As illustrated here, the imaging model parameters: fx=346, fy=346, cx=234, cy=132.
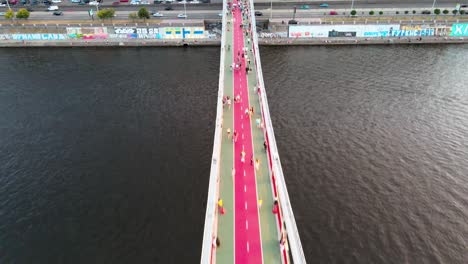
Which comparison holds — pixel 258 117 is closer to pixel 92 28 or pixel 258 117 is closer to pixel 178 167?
pixel 178 167

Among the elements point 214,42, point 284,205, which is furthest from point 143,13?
point 284,205

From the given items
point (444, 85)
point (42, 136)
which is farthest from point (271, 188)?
point (444, 85)

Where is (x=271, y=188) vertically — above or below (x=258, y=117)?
below

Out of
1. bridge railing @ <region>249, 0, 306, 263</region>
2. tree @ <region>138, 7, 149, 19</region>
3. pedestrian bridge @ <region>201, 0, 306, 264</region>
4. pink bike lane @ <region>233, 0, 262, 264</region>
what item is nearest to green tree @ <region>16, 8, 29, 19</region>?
tree @ <region>138, 7, 149, 19</region>

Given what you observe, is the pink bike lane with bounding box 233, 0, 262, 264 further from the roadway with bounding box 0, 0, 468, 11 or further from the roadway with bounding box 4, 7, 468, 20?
the roadway with bounding box 0, 0, 468, 11

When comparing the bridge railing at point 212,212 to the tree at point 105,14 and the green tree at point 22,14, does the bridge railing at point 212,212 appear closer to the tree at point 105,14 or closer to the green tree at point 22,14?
the tree at point 105,14
